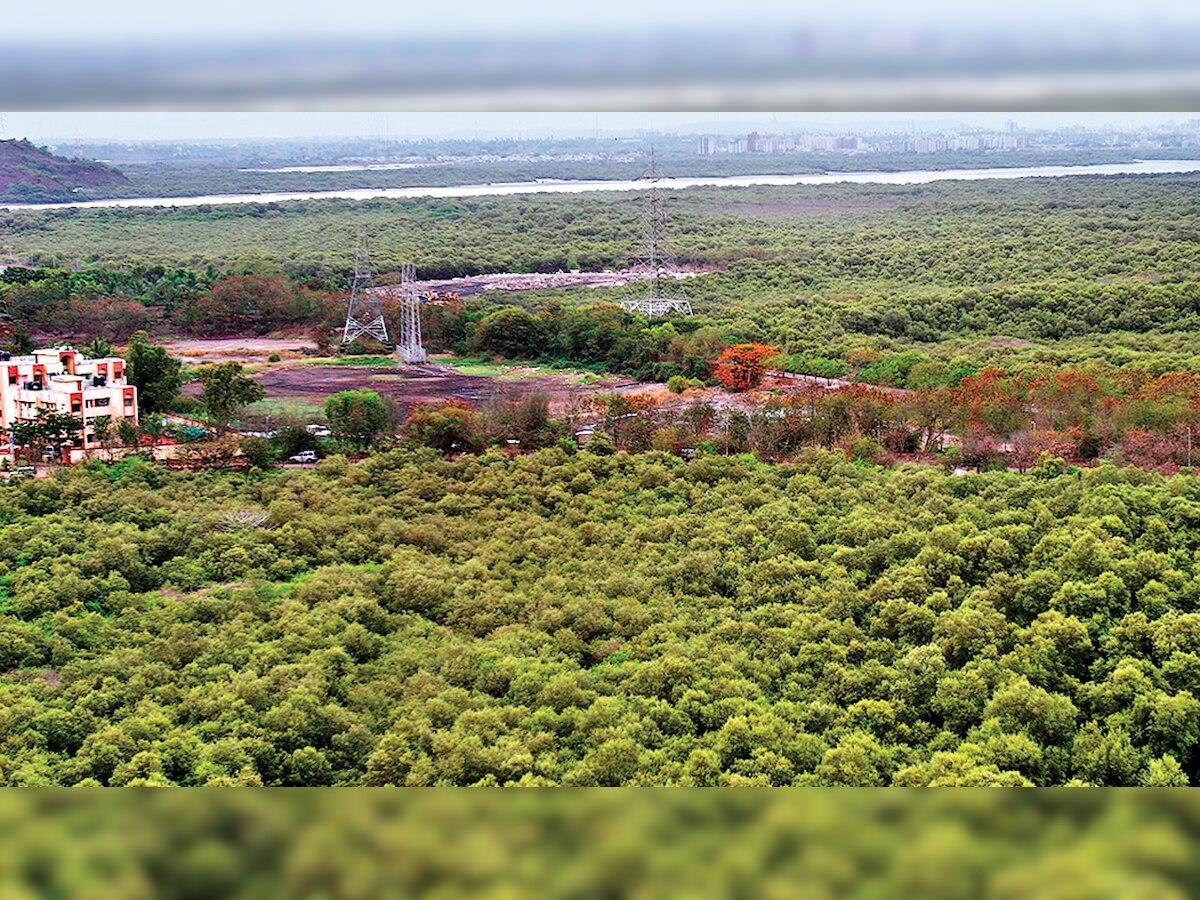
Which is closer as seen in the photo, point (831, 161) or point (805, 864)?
point (805, 864)

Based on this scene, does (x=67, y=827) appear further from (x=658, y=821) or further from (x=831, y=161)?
(x=831, y=161)

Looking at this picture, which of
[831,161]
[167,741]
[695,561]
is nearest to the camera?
[167,741]

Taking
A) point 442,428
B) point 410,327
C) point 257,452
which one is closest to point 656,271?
point 410,327

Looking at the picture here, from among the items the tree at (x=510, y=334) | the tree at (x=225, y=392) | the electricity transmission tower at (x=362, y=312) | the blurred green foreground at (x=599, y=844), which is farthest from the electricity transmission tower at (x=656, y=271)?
the blurred green foreground at (x=599, y=844)

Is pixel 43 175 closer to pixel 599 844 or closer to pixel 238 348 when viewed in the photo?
pixel 238 348

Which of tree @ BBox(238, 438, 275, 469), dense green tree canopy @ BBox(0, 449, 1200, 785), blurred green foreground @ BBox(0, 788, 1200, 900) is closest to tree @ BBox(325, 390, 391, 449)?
dense green tree canopy @ BBox(0, 449, 1200, 785)

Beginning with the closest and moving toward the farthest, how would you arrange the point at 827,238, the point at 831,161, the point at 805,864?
the point at 805,864 < the point at 831,161 < the point at 827,238
